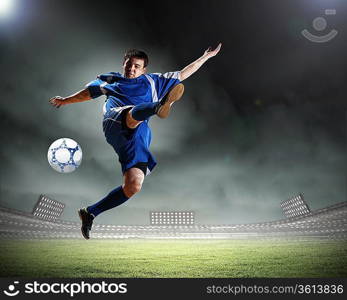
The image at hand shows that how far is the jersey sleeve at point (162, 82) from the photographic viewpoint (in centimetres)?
603

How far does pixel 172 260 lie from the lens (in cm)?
570

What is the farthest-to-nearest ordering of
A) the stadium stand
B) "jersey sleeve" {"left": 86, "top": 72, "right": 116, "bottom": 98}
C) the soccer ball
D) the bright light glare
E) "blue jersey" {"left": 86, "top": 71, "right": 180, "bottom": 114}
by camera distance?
the stadium stand
the bright light glare
the soccer ball
"jersey sleeve" {"left": 86, "top": 72, "right": 116, "bottom": 98}
"blue jersey" {"left": 86, "top": 71, "right": 180, "bottom": 114}

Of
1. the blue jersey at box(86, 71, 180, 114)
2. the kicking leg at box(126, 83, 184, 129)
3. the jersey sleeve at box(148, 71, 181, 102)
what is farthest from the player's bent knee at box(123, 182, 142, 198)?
the jersey sleeve at box(148, 71, 181, 102)

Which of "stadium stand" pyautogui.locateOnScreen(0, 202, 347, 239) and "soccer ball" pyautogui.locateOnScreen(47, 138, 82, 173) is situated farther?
"stadium stand" pyautogui.locateOnScreen(0, 202, 347, 239)

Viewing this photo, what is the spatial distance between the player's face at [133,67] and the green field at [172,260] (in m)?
2.83

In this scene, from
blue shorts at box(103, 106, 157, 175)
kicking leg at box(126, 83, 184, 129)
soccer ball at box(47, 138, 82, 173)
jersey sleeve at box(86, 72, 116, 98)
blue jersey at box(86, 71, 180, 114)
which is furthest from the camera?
soccer ball at box(47, 138, 82, 173)

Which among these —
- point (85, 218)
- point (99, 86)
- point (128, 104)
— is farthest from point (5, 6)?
point (85, 218)

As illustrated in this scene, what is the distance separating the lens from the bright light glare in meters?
7.06

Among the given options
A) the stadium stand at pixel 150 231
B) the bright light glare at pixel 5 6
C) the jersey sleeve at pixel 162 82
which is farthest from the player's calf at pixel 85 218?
the bright light glare at pixel 5 6

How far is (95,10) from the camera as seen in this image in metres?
7.54

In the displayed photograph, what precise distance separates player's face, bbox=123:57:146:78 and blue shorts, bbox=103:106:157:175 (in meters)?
0.88

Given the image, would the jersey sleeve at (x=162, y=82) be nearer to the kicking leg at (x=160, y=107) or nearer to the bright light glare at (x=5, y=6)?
the kicking leg at (x=160, y=107)

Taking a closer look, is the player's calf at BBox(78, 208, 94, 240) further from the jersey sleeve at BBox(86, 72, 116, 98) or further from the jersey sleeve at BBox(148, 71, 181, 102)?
the jersey sleeve at BBox(148, 71, 181, 102)

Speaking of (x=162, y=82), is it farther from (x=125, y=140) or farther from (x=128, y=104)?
(x=125, y=140)
